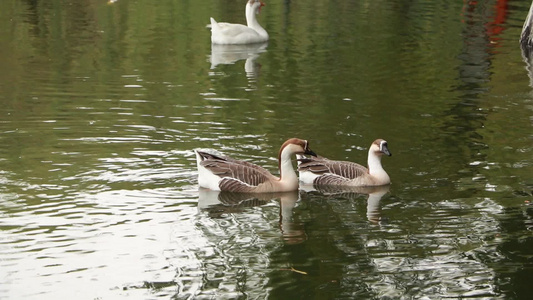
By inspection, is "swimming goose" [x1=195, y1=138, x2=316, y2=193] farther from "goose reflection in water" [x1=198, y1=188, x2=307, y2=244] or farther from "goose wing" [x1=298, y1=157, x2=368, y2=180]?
"goose wing" [x1=298, y1=157, x2=368, y2=180]

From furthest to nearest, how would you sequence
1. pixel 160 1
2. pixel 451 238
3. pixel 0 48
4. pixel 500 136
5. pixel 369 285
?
pixel 160 1, pixel 0 48, pixel 500 136, pixel 451 238, pixel 369 285

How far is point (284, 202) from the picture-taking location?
12.6m

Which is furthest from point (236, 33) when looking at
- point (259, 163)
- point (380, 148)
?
point (380, 148)

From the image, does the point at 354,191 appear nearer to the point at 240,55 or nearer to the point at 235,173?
the point at 235,173

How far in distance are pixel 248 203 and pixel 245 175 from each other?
0.41 meters

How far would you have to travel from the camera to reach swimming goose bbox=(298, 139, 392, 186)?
514 inches

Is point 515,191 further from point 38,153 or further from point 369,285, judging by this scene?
point 38,153

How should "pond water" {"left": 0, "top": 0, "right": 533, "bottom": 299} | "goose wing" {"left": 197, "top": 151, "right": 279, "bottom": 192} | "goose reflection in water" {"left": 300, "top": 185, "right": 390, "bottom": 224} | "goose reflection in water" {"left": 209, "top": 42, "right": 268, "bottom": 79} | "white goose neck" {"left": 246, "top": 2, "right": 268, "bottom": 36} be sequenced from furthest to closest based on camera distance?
"white goose neck" {"left": 246, "top": 2, "right": 268, "bottom": 36} < "goose reflection in water" {"left": 209, "top": 42, "right": 268, "bottom": 79} < "goose wing" {"left": 197, "top": 151, "right": 279, "bottom": 192} < "goose reflection in water" {"left": 300, "top": 185, "right": 390, "bottom": 224} < "pond water" {"left": 0, "top": 0, "right": 533, "bottom": 299}

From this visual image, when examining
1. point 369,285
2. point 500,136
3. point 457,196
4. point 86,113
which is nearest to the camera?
point 369,285

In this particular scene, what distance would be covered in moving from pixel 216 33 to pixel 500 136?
11106mm

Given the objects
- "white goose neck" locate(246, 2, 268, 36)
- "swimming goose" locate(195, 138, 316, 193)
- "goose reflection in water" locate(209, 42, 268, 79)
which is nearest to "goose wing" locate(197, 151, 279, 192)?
"swimming goose" locate(195, 138, 316, 193)

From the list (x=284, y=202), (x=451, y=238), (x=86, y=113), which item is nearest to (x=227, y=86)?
(x=86, y=113)

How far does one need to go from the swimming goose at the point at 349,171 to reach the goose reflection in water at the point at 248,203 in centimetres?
44

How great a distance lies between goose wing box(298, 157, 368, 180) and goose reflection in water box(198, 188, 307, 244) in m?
0.46
